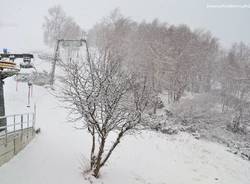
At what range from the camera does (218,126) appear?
796 inches

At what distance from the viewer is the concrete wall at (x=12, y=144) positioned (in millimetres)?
6800

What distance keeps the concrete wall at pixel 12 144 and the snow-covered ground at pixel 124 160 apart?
0.21 meters

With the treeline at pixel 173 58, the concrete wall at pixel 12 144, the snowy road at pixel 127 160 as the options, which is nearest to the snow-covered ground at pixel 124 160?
the snowy road at pixel 127 160

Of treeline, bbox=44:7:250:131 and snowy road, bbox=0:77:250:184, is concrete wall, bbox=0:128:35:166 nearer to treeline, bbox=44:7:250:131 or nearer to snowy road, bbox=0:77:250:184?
snowy road, bbox=0:77:250:184

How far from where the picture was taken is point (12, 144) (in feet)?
24.4

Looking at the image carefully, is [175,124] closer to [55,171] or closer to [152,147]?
[152,147]

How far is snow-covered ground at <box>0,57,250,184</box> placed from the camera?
721 cm

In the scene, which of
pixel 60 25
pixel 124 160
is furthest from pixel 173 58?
pixel 60 25

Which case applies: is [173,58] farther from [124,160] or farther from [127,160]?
[124,160]

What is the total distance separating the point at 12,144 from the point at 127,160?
550 centimetres

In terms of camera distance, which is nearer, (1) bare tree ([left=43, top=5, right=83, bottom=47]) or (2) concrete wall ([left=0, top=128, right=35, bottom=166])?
(2) concrete wall ([left=0, top=128, right=35, bottom=166])

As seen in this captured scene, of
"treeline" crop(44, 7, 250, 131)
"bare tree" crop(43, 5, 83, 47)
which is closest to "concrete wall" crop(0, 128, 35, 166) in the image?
"treeline" crop(44, 7, 250, 131)

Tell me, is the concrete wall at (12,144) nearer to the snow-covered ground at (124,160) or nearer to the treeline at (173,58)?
the snow-covered ground at (124,160)

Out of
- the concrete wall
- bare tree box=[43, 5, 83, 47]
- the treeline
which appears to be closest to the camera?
the concrete wall
